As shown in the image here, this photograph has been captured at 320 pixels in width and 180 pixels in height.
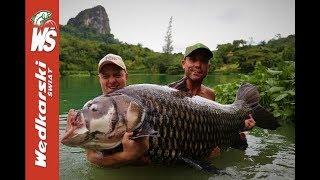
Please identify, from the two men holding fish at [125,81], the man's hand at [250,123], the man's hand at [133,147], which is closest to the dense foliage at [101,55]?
the two men holding fish at [125,81]

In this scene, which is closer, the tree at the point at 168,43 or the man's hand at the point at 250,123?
the tree at the point at 168,43

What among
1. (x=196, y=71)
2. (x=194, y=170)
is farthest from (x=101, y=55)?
(x=194, y=170)

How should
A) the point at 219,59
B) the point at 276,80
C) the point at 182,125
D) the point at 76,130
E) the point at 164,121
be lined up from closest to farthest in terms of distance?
the point at 76,130 < the point at 164,121 < the point at 182,125 < the point at 219,59 < the point at 276,80

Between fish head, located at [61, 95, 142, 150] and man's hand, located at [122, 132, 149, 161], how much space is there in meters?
0.06

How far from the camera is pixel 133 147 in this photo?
15.5 feet

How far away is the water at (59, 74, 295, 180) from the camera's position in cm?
505

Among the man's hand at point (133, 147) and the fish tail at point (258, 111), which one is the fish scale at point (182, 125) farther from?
the fish tail at point (258, 111)

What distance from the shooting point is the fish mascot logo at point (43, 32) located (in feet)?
16.5

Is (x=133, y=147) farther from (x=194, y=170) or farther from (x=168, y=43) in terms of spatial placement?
(x=168, y=43)

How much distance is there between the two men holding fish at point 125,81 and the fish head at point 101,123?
110 mm

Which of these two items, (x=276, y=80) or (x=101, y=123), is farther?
(x=276, y=80)

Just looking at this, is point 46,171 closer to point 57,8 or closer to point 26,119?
point 26,119

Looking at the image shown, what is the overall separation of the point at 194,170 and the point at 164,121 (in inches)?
27.0

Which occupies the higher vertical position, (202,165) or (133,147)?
(133,147)
